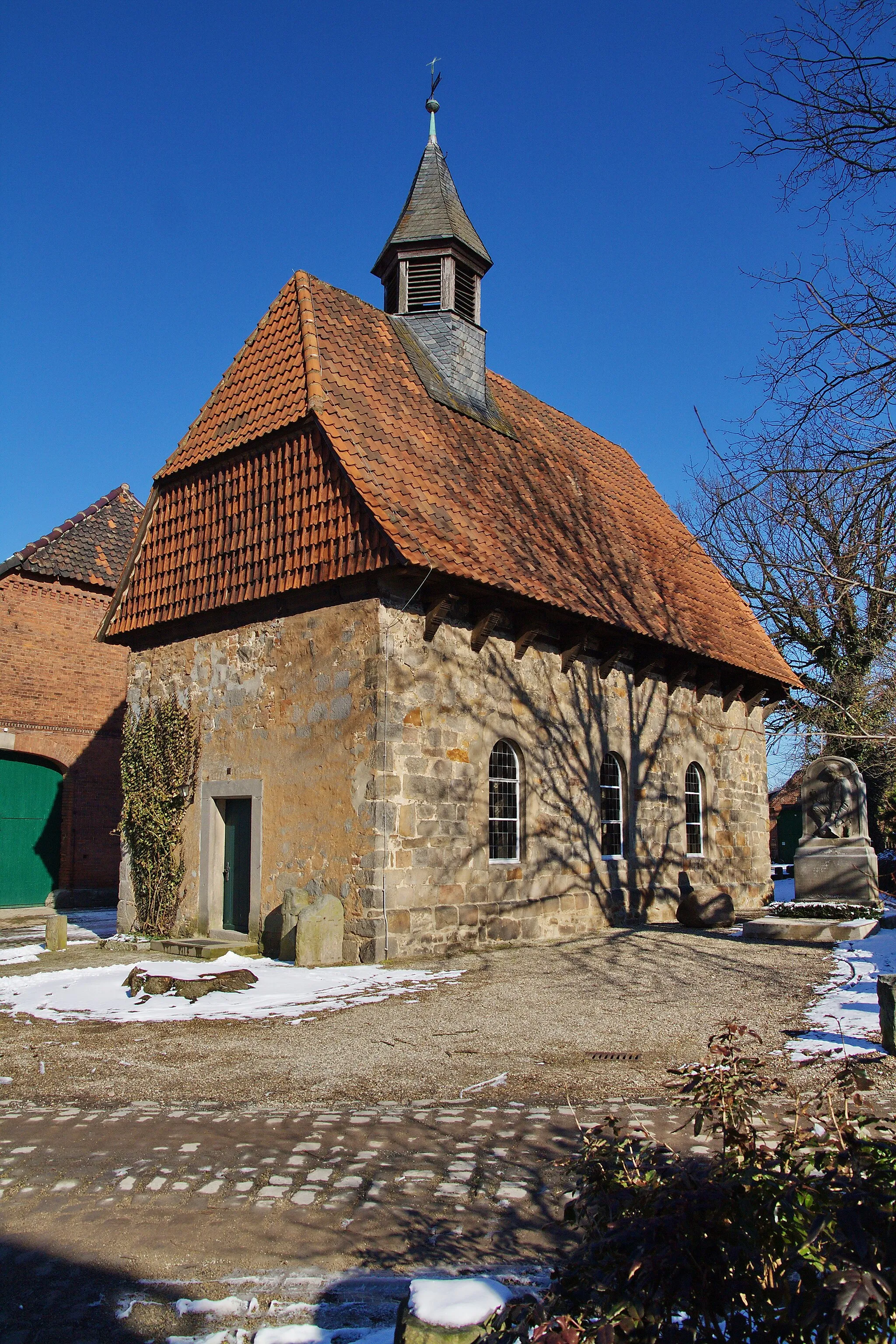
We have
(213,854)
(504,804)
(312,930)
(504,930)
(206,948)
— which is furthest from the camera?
(213,854)

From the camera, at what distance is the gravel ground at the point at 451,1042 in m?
5.61

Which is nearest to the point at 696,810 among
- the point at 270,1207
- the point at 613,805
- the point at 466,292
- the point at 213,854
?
the point at 613,805

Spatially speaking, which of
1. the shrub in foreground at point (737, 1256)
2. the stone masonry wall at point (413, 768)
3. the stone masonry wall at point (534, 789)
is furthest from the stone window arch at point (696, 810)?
the shrub in foreground at point (737, 1256)

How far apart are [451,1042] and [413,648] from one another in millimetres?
5174

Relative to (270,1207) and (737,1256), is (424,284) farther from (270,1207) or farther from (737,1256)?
(737,1256)

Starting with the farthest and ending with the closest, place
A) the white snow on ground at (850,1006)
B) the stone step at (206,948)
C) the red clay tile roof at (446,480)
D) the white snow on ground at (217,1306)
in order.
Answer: the red clay tile roof at (446,480)
the stone step at (206,948)
the white snow on ground at (850,1006)
the white snow on ground at (217,1306)

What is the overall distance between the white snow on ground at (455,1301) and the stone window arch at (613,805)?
11.9 meters

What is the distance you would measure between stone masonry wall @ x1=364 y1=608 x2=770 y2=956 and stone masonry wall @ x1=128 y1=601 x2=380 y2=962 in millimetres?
352

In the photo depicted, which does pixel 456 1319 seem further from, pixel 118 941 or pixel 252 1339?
pixel 118 941

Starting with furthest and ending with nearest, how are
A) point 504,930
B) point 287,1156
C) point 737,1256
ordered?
point 504,930, point 287,1156, point 737,1256

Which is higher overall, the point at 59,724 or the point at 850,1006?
the point at 59,724

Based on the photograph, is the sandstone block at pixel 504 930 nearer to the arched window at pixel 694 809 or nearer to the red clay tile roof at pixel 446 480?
the red clay tile roof at pixel 446 480

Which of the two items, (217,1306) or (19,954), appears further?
(19,954)

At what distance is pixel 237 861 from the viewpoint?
12703mm
